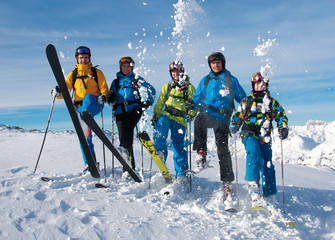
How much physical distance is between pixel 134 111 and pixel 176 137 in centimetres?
110

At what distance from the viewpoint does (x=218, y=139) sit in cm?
470

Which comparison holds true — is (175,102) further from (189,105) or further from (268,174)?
(268,174)

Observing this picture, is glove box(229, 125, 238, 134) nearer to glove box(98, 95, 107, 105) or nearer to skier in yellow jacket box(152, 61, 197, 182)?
skier in yellow jacket box(152, 61, 197, 182)

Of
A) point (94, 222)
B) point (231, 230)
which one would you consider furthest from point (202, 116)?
point (94, 222)

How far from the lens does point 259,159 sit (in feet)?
14.1

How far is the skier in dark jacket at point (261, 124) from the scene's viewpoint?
4453 mm

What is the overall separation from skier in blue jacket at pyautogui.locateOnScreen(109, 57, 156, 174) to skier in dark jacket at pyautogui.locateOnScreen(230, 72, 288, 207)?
204 cm

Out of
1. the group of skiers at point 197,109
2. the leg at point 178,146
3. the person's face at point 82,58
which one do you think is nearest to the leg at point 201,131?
the group of skiers at point 197,109

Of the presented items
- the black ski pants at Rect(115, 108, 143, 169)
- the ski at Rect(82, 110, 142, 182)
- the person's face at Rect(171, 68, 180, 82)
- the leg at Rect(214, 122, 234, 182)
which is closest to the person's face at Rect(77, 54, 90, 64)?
the black ski pants at Rect(115, 108, 143, 169)

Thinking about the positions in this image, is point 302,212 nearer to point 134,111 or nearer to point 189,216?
point 189,216

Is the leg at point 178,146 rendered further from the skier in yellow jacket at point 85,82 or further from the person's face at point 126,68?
the skier in yellow jacket at point 85,82

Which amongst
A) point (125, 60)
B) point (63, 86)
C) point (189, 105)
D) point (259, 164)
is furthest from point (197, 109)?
point (63, 86)

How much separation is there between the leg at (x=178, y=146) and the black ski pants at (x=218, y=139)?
390 mm

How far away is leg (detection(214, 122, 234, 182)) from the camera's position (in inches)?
178
